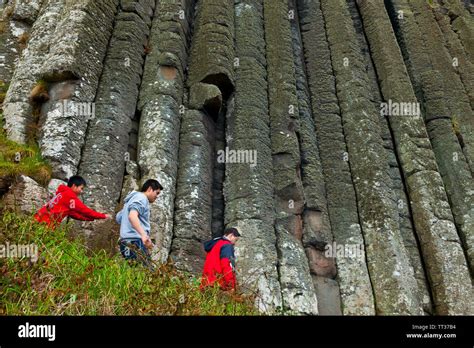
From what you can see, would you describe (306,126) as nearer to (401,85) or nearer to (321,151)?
(321,151)

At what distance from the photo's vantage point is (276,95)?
15344 millimetres

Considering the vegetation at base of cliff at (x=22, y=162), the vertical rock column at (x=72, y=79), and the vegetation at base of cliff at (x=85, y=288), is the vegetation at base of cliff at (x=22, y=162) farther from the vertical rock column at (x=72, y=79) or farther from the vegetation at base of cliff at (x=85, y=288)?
the vegetation at base of cliff at (x=85, y=288)

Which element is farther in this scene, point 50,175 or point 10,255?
point 50,175

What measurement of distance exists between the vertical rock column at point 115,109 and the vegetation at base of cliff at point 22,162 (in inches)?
34.6

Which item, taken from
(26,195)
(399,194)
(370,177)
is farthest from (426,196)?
(26,195)

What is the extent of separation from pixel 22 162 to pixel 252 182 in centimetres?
503

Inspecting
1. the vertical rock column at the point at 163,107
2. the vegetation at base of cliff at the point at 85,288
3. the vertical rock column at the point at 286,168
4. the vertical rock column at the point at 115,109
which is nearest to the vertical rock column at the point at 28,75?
the vertical rock column at the point at 115,109

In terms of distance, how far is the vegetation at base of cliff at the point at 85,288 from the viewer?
5.99 metres

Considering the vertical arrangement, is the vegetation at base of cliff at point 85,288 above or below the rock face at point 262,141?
below

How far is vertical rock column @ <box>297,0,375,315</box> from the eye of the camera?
1230 cm

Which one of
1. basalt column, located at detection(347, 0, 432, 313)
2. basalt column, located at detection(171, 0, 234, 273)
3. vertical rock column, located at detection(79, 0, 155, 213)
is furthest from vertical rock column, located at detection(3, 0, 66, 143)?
basalt column, located at detection(347, 0, 432, 313)
